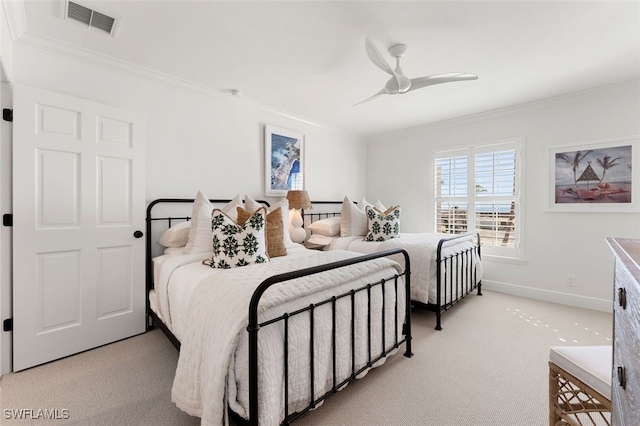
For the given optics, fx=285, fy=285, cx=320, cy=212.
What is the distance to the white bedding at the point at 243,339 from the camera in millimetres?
1254

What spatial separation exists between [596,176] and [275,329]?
3.96m

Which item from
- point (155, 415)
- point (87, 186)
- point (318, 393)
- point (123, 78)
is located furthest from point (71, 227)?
point (318, 393)

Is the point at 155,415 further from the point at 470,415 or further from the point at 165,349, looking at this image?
the point at 470,415

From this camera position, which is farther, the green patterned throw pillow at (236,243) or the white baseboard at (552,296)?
the white baseboard at (552,296)

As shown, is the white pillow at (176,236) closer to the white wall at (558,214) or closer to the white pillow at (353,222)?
the white pillow at (353,222)

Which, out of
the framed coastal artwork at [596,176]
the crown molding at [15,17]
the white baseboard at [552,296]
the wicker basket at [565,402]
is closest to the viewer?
the wicker basket at [565,402]

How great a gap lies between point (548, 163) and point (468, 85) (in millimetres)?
1494

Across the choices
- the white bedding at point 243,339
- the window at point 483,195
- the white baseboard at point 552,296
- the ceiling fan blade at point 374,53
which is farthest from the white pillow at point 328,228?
the white baseboard at point 552,296

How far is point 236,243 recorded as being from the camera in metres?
2.12

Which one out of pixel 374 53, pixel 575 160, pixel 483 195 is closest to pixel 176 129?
pixel 374 53

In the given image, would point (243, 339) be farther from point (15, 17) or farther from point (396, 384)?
point (15, 17)

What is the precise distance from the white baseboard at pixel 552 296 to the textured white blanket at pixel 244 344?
2.99m

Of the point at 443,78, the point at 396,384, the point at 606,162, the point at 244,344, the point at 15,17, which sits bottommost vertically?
the point at 396,384

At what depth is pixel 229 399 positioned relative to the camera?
1278 mm
